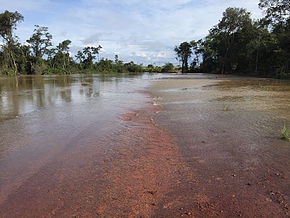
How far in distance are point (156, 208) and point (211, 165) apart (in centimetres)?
144

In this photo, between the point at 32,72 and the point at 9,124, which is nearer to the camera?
the point at 9,124

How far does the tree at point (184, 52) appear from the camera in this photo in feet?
242

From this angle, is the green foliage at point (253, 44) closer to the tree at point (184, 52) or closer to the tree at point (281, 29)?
the tree at point (281, 29)

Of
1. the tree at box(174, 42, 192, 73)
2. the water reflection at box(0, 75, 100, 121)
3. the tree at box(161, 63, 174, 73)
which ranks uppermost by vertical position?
the tree at box(174, 42, 192, 73)

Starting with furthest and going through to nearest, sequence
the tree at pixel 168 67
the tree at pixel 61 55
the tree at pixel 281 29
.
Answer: the tree at pixel 168 67
the tree at pixel 61 55
the tree at pixel 281 29

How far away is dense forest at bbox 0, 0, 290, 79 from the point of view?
3056 cm

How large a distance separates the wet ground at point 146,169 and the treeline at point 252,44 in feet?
91.9

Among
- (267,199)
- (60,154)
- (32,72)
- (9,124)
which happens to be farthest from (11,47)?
(267,199)

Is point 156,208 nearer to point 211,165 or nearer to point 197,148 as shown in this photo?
point 211,165

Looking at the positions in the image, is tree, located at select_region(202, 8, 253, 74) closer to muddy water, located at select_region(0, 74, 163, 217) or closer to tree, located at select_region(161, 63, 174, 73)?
tree, located at select_region(161, 63, 174, 73)

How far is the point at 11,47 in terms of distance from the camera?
47.7 meters

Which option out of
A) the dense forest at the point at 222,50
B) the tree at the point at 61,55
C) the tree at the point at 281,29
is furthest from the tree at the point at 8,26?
the tree at the point at 281,29

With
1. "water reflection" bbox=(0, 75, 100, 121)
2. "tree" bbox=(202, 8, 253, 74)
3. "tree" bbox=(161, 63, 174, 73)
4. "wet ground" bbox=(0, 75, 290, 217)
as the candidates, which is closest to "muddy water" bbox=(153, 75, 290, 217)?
"wet ground" bbox=(0, 75, 290, 217)

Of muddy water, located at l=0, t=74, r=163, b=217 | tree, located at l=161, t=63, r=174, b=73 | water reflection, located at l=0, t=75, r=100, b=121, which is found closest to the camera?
muddy water, located at l=0, t=74, r=163, b=217
